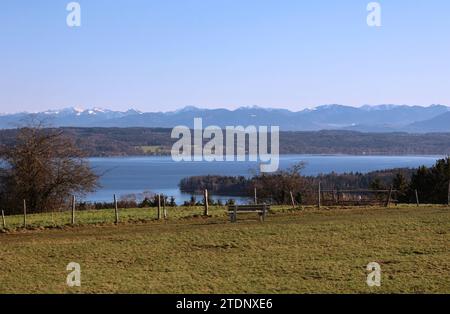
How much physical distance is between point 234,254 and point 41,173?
30909 mm

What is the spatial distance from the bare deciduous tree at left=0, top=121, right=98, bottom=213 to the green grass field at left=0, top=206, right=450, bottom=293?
16329 mm

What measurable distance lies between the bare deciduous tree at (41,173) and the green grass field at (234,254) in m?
16.3

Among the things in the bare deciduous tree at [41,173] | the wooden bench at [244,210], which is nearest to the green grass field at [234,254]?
the wooden bench at [244,210]

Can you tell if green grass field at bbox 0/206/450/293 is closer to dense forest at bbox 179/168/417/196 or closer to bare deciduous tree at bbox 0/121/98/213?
bare deciduous tree at bbox 0/121/98/213

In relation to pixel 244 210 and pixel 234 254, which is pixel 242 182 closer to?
pixel 244 210

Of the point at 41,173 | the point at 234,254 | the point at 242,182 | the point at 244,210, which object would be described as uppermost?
the point at 41,173

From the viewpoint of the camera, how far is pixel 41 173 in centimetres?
4747

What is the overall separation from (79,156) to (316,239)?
31.6m

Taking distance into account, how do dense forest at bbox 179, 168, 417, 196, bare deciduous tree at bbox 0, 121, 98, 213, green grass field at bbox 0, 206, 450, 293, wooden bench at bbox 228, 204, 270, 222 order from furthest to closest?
dense forest at bbox 179, 168, 417, 196
bare deciduous tree at bbox 0, 121, 98, 213
wooden bench at bbox 228, 204, 270, 222
green grass field at bbox 0, 206, 450, 293

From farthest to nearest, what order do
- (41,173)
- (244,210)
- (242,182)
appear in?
1. (242,182)
2. (41,173)
3. (244,210)

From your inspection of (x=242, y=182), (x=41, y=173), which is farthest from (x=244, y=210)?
(x=242, y=182)

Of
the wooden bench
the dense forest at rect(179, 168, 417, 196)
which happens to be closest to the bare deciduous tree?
the wooden bench

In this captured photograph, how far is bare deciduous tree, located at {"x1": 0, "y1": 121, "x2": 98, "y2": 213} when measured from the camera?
1864 inches
